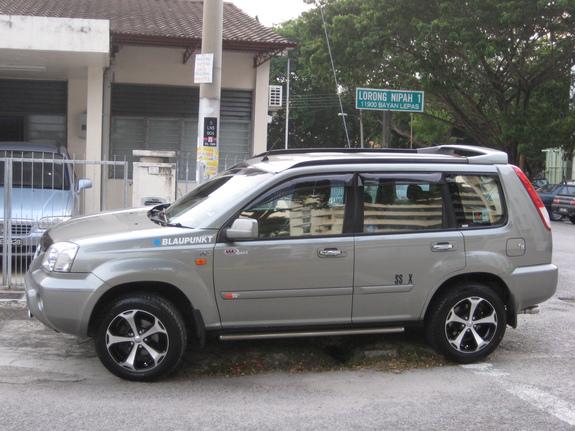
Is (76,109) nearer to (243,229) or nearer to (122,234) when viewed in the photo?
(122,234)

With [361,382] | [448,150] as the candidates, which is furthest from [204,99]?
[361,382]

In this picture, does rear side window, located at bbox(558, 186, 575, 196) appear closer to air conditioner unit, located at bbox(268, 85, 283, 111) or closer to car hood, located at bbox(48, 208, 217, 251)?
air conditioner unit, located at bbox(268, 85, 283, 111)

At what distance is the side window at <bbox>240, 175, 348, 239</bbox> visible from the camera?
16.9 ft

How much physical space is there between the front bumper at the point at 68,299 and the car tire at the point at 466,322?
2853mm

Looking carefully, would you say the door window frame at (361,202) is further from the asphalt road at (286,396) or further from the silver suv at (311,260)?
the asphalt road at (286,396)

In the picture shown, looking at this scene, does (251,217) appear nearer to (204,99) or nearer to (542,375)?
(542,375)

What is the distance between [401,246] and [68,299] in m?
2.71

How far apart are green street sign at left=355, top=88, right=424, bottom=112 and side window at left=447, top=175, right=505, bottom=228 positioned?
7599 millimetres

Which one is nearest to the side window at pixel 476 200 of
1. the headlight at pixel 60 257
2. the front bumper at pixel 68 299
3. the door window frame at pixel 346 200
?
the door window frame at pixel 346 200

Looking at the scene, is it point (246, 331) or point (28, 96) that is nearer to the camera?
point (246, 331)

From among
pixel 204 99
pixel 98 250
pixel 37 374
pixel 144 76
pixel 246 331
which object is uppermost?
pixel 144 76

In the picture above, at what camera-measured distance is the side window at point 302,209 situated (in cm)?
516

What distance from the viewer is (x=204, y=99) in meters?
8.41

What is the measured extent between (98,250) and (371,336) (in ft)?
9.18
